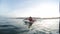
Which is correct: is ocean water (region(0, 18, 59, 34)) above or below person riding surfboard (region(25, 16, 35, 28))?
below

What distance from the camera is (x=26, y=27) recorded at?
1.66m

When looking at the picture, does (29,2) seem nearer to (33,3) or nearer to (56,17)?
(33,3)

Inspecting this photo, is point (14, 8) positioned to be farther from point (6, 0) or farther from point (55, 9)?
point (55, 9)

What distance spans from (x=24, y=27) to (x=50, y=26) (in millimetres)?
411

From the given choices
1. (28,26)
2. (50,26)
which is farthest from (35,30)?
(50,26)

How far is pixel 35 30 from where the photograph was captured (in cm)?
166

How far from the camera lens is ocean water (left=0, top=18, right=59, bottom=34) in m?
1.65

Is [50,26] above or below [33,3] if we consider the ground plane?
below

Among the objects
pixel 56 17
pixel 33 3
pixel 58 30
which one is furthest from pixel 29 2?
pixel 58 30

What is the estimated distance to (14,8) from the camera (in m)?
1.68

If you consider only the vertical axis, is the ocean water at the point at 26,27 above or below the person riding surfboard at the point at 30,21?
below

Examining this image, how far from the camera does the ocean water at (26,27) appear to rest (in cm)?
165

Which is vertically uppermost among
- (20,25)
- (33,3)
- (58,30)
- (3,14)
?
(33,3)

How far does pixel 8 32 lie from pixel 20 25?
215 mm
